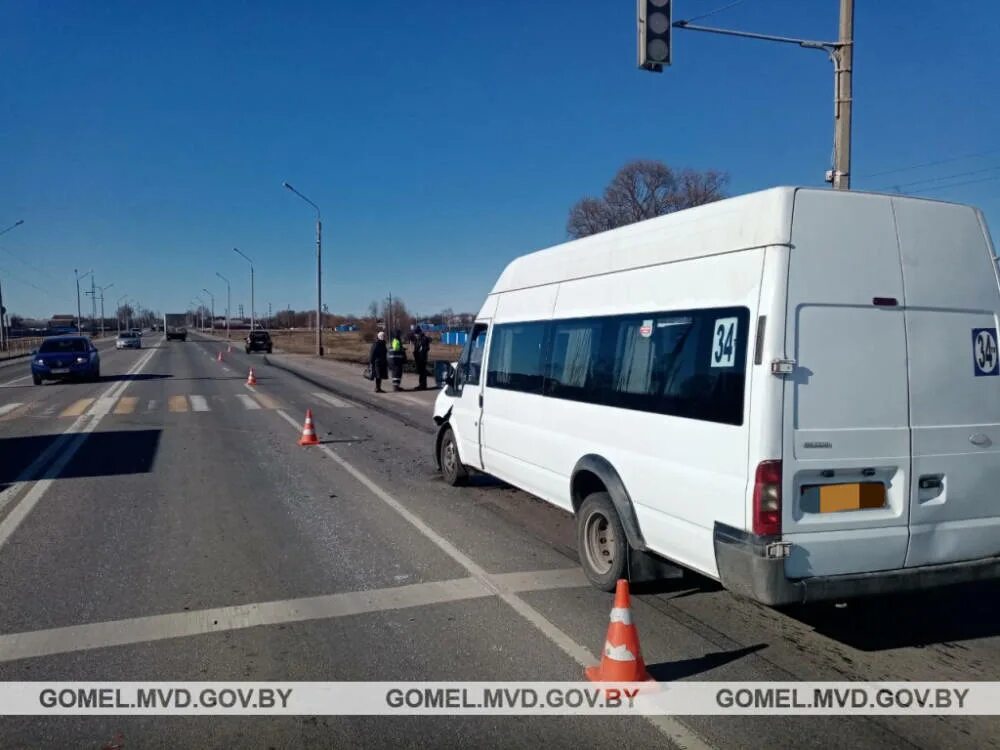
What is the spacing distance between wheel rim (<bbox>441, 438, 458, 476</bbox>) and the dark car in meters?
49.0

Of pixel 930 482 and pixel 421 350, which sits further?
pixel 421 350

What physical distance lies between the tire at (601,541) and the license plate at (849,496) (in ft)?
4.82

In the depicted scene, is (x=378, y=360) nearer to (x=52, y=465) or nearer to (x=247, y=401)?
(x=247, y=401)

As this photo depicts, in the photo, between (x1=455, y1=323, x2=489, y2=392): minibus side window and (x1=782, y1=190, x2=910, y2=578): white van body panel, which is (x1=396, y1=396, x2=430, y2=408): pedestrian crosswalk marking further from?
(x1=782, y1=190, x2=910, y2=578): white van body panel

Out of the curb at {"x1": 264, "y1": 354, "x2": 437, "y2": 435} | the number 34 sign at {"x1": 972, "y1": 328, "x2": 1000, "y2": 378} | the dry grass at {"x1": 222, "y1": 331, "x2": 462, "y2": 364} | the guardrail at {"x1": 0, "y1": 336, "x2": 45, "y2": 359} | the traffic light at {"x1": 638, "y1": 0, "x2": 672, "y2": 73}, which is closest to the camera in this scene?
the number 34 sign at {"x1": 972, "y1": 328, "x2": 1000, "y2": 378}

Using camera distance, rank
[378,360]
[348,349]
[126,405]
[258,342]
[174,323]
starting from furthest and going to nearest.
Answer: [174,323], [348,349], [258,342], [378,360], [126,405]

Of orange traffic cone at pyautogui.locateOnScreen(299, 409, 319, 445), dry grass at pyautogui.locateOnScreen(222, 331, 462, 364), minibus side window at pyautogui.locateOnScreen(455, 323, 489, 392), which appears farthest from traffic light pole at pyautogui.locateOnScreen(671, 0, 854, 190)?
dry grass at pyautogui.locateOnScreen(222, 331, 462, 364)

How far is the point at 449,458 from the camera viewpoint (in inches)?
364

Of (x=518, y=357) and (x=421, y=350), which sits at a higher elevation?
(x=518, y=357)

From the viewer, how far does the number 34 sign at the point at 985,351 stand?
4.47m

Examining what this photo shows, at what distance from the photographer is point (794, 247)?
4.10 meters

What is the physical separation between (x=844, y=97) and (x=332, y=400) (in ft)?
45.8

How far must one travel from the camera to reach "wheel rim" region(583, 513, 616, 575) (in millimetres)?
5504

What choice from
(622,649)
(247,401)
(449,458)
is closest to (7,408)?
(247,401)
